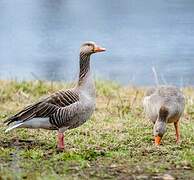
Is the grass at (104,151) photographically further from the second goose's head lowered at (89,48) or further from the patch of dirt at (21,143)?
the second goose's head lowered at (89,48)

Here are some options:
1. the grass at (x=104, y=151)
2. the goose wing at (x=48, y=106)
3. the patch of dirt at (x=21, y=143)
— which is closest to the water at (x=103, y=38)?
the grass at (x=104, y=151)

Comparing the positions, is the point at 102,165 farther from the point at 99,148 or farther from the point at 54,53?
the point at 54,53

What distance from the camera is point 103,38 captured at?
27.3 meters

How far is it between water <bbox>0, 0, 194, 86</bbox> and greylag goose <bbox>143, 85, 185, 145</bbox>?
5.91 meters

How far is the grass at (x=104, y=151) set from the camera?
579 cm

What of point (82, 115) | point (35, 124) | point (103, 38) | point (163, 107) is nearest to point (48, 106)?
point (35, 124)

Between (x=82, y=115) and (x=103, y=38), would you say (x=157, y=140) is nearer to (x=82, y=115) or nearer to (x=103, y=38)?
(x=82, y=115)

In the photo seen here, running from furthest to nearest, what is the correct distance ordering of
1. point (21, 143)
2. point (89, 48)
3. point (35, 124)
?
point (89, 48), point (21, 143), point (35, 124)

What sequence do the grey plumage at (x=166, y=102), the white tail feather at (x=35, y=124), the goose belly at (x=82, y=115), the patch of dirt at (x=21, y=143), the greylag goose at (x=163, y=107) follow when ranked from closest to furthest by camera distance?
the white tail feather at (x=35, y=124) < the goose belly at (x=82, y=115) < the patch of dirt at (x=21, y=143) < the greylag goose at (x=163, y=107) < the grey plumage at (x=166, y=102)

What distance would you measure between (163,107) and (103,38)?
19656 millimetres

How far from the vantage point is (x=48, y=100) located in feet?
23.3

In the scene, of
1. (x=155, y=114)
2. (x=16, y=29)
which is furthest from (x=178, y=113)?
(x=16, y=29)

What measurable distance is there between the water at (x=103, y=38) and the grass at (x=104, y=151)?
4.65m

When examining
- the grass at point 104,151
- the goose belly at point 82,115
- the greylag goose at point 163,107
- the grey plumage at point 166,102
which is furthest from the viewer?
the grey plumage at point 166,102
